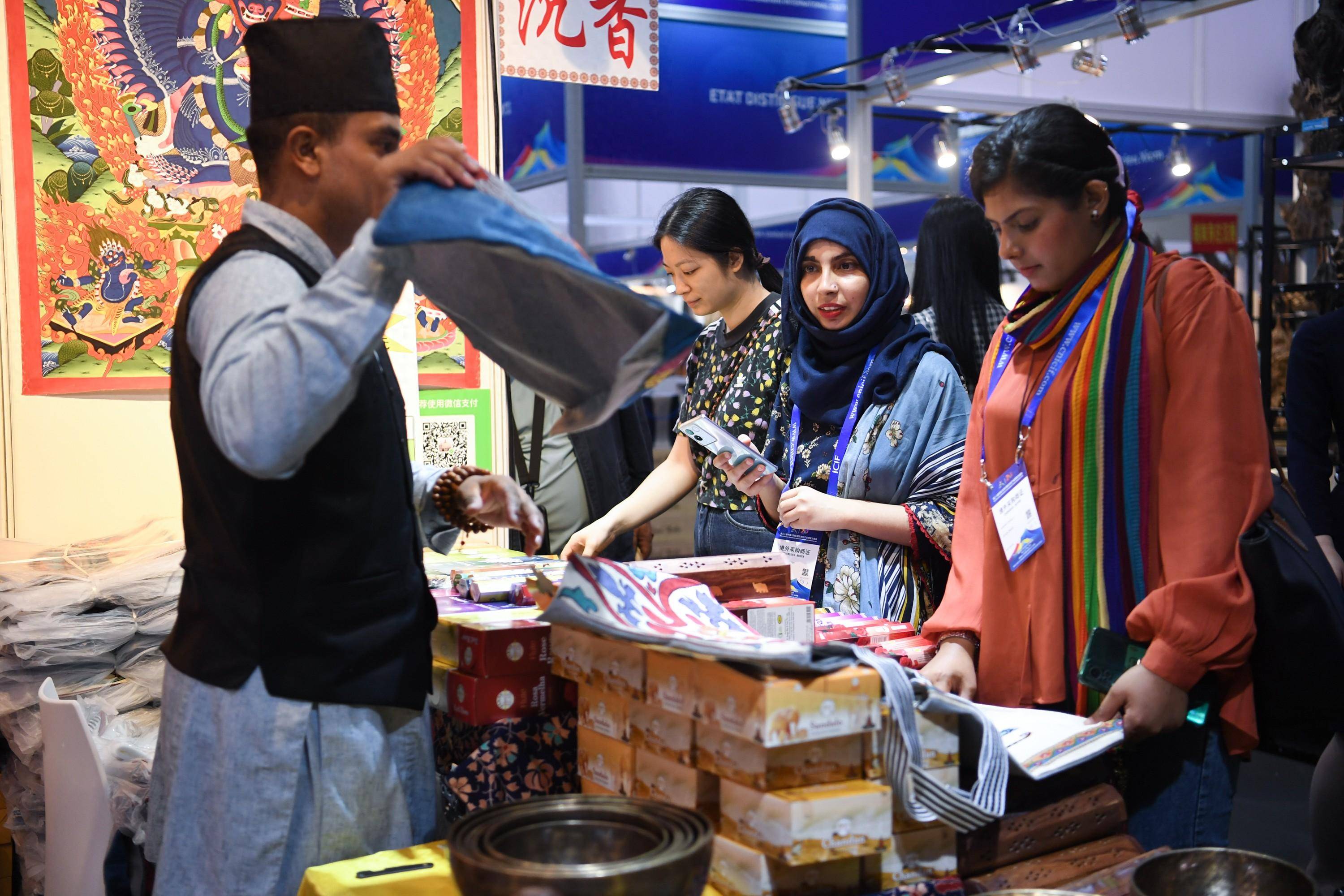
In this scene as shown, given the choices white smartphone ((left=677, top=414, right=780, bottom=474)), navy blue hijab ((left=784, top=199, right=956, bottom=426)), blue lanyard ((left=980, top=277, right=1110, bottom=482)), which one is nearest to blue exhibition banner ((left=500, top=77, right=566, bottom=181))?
navy blue hijab ((left=784, top=199, right=956, bottom=426))

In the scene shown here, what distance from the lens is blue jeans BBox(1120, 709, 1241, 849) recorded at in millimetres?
1560

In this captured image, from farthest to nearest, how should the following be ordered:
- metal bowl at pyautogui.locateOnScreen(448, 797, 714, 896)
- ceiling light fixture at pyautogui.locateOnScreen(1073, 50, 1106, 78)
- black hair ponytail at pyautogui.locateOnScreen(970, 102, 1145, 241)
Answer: ceiling light fixture at pyautogui.locateOnScreen(1073, 50, 1106, 78), black hair ponytail at pyautogui.locateOnScreen(970, 102, 1145, 241), metal bowl at pyautogui.locateOnScreen(448, 797, 714, 896)

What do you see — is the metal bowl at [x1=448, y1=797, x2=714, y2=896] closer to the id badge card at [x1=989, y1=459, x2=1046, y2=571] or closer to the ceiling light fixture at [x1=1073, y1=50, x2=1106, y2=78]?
the id badge card at [x1=989, y1=459, x2=1046, y2=571]

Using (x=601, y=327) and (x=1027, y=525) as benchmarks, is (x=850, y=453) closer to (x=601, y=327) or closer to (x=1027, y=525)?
(x=1027, y=525)

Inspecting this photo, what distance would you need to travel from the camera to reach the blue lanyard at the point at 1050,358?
1.65 metres

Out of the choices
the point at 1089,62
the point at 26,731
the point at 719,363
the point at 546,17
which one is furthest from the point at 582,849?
the point at 1089,62

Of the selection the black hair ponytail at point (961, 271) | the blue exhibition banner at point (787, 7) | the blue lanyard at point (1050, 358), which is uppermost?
the blue exhibition banner at point (787, 7)

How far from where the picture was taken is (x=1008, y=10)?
693 centimetres

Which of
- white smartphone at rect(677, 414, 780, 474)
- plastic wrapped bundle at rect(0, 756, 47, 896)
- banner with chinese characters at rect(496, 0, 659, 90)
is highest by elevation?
banner with chinese characters at rect(496, 0, 659, 90)

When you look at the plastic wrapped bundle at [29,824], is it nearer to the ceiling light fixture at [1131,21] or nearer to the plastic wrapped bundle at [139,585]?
the plastic wrapped bundle at [139,585]

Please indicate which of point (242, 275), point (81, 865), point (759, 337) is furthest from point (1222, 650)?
point (81, 865)

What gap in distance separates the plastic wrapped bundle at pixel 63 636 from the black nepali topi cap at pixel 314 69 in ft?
4.70

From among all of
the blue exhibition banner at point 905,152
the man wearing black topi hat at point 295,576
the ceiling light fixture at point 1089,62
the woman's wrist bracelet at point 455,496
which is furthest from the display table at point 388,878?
the blue exhibition banner at point 905,152

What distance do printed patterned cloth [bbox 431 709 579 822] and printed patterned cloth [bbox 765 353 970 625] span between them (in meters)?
0.97
